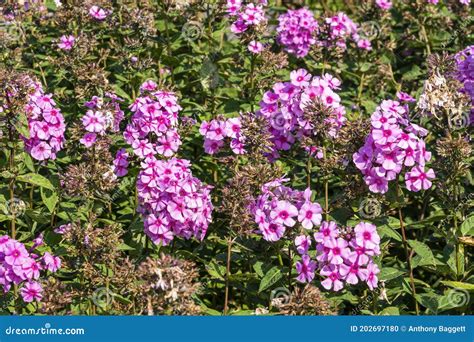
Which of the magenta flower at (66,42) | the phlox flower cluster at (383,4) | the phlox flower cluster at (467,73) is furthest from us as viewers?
the phlox flower cluster at (383,4)

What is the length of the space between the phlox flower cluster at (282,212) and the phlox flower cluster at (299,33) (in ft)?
6.53

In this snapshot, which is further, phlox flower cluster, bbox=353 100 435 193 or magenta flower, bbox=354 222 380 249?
phlox flower cluster, bbox=353 100 435 193

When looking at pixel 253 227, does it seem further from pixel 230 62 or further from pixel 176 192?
pixel 230 62

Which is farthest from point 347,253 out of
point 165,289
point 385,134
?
point 165,289

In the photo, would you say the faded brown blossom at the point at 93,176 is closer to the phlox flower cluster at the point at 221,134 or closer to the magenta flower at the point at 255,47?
the phlox flower cluster at the point at 221,134

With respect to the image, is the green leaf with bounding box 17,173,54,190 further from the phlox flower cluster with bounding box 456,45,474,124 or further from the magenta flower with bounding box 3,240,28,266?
the phlox flower cluster with bounding box 456,45,474,124

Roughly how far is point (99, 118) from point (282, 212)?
1.25 m

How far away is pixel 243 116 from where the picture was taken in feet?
17.4

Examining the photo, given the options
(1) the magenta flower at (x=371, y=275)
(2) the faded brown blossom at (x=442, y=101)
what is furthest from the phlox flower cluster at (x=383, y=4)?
(1) the magenta flower at (x=371, y=275)

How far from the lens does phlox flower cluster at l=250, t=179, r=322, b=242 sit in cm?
479

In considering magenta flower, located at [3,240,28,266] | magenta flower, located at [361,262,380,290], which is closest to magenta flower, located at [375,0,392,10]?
magenta flower, located at [361,262,380,290]

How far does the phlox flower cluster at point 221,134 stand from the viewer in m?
5.43

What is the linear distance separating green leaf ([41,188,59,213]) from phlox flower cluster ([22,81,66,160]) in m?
0.20

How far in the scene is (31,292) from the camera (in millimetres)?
4910
